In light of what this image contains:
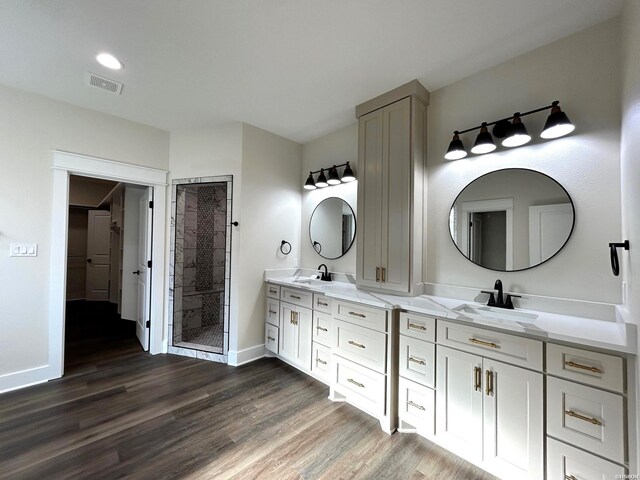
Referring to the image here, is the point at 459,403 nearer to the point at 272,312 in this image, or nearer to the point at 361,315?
the point at 361,315

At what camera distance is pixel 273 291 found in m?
3.17

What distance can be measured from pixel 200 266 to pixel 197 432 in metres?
2.33

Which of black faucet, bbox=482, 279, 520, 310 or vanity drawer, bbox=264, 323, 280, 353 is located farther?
vanity drawer, bbox=264, 323, 280, 353

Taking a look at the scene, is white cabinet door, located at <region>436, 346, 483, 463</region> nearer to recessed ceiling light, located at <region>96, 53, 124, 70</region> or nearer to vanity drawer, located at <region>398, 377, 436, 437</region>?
vanity drawer, located at <region>398, 377, 436, 437</region>

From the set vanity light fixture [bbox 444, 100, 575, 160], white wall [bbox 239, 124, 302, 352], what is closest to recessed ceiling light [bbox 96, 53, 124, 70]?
white wall [bbox 239, 124, 302, 352]

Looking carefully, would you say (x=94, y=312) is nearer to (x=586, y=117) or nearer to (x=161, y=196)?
(x=161, y=196)

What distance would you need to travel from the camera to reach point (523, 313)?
5.81 feet

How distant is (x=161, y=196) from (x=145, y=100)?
3.52 feet

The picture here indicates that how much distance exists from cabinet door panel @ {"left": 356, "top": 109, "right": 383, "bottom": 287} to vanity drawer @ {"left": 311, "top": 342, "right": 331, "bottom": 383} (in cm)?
73

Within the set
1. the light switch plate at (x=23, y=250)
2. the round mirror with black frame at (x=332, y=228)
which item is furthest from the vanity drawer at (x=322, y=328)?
the light switch plate at (x=23, y=250)

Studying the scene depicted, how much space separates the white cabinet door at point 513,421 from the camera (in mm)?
1408

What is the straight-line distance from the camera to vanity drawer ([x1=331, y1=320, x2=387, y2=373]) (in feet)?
6.71

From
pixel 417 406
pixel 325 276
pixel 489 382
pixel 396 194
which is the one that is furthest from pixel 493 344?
pixel 325 276

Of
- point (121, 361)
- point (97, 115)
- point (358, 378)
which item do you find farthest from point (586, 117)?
point (121, 361)
